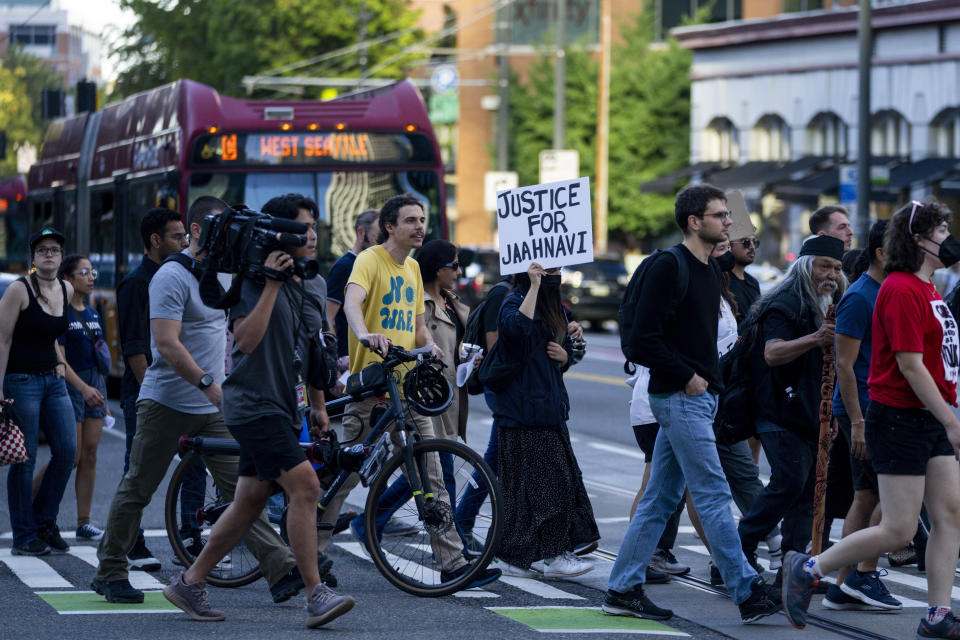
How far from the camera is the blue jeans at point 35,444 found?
30.5 feet

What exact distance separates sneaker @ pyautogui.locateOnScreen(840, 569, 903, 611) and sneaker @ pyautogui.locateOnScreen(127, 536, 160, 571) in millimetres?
3481

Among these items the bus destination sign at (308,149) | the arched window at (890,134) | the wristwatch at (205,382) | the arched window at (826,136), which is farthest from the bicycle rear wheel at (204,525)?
the arched window at (826,136)

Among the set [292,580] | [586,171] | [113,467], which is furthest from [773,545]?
[586,171]

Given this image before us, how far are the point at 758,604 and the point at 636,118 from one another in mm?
44365

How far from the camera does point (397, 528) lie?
26.0 feet

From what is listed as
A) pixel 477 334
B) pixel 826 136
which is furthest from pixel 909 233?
pixel 826 136

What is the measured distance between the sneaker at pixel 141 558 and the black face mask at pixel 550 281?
2.46 meters

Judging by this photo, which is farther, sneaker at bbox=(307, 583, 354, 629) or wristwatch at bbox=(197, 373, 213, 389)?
wristwatch at bbox=(197, 373, 213, 389)

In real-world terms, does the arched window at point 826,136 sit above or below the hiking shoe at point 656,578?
above

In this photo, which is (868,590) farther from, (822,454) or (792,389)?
(792,389)

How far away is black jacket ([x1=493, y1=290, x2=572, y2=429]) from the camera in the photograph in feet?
27.6

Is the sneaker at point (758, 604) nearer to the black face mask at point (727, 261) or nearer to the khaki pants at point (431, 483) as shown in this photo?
the khaki pants at point (431, 483)

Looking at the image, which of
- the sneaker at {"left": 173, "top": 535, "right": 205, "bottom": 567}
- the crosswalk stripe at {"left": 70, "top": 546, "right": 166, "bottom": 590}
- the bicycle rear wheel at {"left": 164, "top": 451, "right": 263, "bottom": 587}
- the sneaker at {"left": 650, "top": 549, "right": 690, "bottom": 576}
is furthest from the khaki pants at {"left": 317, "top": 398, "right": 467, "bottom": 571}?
the sneaker at {"left": 650, "top": 549, "right": 690, "bottom": 576}

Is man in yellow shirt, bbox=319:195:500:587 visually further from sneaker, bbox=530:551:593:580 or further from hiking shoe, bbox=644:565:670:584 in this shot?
hiking shoe, bbox=644:565:670:584
